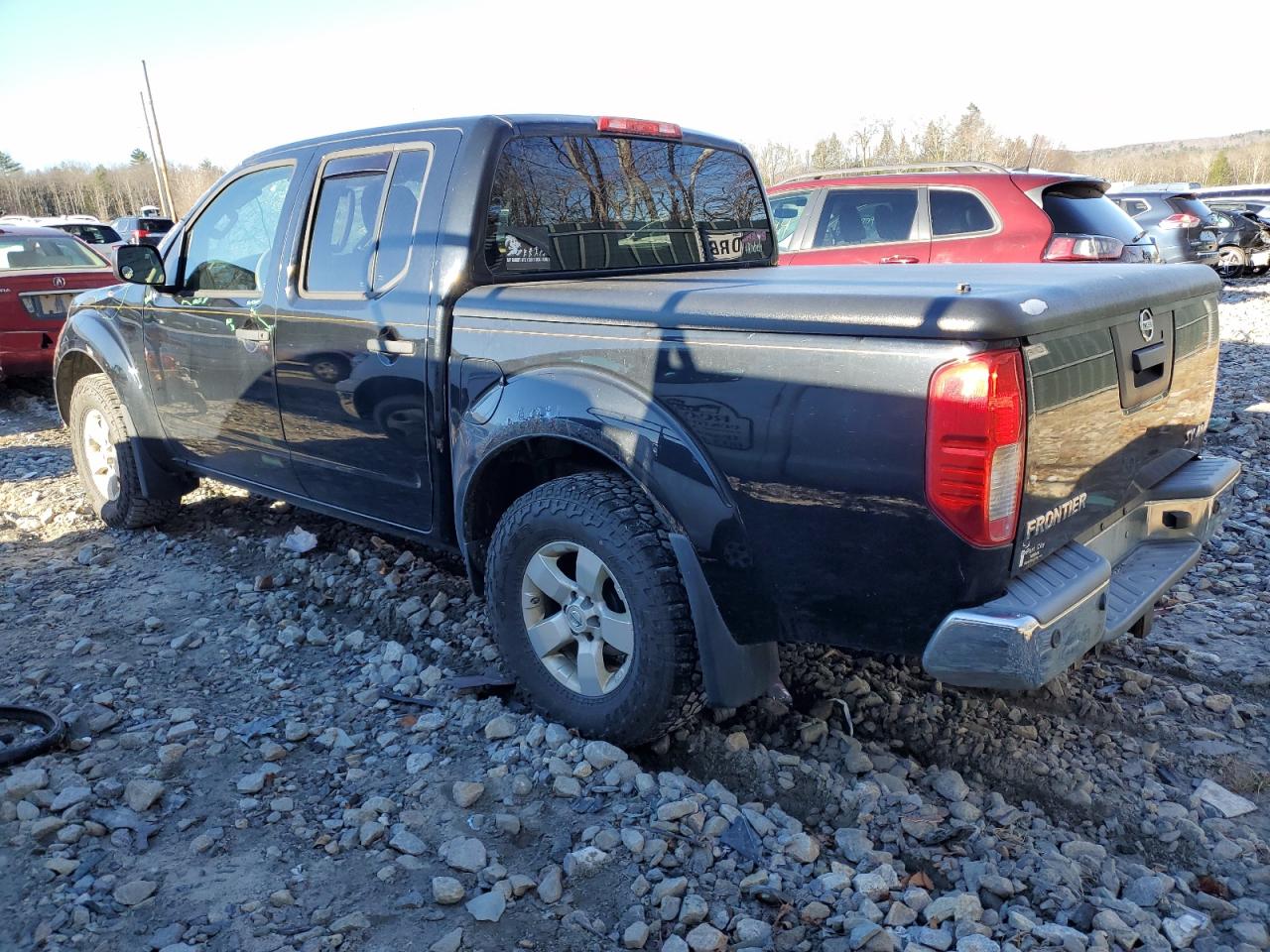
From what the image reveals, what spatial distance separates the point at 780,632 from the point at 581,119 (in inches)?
89.7

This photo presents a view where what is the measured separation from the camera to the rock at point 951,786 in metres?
2.91

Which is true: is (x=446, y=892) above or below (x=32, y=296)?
below

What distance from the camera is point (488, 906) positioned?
7.95 feet

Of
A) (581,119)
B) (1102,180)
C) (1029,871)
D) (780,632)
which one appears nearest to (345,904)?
(780,632)

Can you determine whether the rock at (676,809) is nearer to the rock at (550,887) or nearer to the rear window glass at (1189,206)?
the rock at (550,887)

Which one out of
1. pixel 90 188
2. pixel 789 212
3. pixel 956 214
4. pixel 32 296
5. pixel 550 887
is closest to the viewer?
pixel 550 887

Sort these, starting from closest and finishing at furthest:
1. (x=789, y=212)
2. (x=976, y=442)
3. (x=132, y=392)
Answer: (x=976, y=442) < (x=132, y=392) < (x=789, y=212)

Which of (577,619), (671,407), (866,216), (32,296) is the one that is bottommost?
(577,619)

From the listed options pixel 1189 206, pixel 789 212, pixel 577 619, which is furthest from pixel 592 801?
pixel 1189 206

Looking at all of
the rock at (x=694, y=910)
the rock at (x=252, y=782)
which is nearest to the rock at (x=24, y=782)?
the rock at (x=252, y=782)

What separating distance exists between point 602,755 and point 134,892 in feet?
4.30

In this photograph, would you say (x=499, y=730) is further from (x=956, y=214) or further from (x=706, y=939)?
(x=956, y=214)

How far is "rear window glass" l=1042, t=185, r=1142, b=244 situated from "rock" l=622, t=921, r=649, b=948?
6.78 metres

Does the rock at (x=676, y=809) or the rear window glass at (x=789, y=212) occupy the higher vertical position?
the rear window glass at (x=789, y=212)
